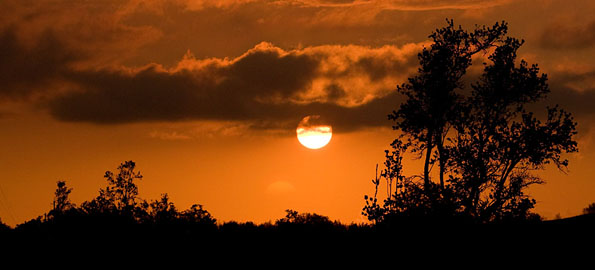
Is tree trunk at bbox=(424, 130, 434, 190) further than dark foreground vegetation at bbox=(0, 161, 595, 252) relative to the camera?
Yes

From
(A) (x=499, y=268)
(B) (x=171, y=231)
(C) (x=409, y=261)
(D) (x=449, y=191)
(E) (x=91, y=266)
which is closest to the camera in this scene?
(A) (x=499, y=268)

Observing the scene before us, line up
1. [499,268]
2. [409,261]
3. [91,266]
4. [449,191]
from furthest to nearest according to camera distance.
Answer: [449,191]
[91,266]
[409,261]
[499,268]

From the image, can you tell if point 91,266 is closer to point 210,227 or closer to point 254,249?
point 254,249

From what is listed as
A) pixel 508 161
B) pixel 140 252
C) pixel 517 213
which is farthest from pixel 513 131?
pixel 140 252

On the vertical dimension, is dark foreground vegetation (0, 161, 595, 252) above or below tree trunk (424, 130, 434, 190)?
below

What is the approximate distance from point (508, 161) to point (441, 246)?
15.6 m

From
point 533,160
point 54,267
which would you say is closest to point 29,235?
point 54,267

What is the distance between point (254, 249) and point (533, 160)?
22386 millimetres

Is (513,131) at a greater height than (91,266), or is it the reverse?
(513,131)

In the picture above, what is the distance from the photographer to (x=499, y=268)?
37.7m

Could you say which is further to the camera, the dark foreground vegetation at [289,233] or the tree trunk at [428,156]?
the tree trunk at [428,156]

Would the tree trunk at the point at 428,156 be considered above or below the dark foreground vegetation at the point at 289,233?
above

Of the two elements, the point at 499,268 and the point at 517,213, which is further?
the point at 517,213

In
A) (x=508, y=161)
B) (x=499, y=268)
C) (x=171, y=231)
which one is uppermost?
(x=508, y=161)
